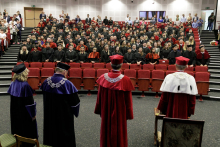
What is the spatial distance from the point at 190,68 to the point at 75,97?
5.70m

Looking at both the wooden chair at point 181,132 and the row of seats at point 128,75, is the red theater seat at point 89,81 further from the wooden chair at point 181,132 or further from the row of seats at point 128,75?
the wooden chair at point 181,132

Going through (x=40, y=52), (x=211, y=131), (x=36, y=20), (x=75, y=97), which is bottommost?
(x=211, y=131)

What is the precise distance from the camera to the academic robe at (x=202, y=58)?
7.96 meters

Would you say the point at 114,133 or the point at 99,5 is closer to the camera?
the point at 114,133

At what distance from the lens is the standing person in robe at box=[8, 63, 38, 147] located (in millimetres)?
3090

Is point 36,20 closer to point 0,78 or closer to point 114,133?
point 0,78

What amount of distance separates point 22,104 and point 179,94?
2.57m

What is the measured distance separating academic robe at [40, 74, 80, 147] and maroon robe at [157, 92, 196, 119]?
151 cm

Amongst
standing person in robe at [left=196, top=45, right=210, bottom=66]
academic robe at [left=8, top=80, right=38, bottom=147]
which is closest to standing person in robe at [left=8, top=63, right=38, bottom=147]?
academic robe at [left=8, top=80, right=38, bottom=147]

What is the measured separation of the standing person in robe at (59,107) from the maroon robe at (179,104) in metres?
1.51

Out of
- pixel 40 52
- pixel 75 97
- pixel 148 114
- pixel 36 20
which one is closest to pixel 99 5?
pixel 36 20

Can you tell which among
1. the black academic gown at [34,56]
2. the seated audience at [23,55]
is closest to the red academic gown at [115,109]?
the black academic gown at [34,56]

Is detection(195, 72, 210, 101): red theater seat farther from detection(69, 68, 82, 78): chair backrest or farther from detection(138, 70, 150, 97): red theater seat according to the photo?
detection(69, 68, 82, 78): chair backrest

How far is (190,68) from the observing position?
7430mm
